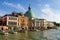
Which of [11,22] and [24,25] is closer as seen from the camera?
[11,22]

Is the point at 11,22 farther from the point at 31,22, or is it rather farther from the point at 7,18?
the point at 31,22

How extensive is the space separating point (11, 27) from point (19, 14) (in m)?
1.90

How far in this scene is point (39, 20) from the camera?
1337 centimetres

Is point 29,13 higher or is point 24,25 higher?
point 29,13

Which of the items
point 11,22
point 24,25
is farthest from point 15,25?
point 24,25

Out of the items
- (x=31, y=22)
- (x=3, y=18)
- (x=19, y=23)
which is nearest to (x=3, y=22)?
(x=3, y=18)

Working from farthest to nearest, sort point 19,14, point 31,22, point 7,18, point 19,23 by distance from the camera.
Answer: point 31,22, point 19,14, point 19,23, point 7,18

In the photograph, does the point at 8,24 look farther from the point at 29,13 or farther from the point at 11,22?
the point at 29,13

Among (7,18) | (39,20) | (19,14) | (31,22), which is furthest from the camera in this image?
(39,20)

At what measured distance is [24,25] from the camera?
10.6 m

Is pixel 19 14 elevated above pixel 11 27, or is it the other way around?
pixel 19 14

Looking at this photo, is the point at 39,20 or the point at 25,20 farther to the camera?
the point at 39,20

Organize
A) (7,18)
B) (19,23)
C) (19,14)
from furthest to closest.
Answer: (19,14), (19,23), (7,18)

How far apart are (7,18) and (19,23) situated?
1.25 m
